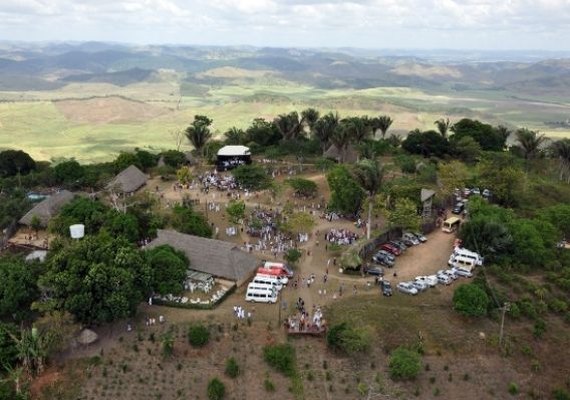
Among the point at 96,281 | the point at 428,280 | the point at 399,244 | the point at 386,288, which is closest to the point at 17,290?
the point at 96,281

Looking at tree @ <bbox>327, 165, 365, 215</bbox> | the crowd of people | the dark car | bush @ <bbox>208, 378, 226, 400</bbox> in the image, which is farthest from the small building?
bush @ <bbox>208, 378, 226, 400</bbox>

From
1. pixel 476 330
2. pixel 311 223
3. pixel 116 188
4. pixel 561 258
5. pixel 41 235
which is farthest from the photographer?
pixel 116 188

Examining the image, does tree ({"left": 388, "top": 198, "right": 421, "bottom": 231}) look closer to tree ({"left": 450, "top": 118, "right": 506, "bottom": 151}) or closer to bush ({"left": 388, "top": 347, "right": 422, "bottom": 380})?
bush ({"left": 388, "top": 347, "right": 422, "bottom": 380})

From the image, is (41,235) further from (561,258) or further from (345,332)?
(561,258)

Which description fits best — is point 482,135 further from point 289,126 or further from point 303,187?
point 303,187

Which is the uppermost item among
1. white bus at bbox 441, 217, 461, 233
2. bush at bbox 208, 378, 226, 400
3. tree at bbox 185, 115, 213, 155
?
tree at bbox 185, 115, 213, 155

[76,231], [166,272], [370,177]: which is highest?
[370,177]

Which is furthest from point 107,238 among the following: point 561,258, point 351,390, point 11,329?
point 561,258
